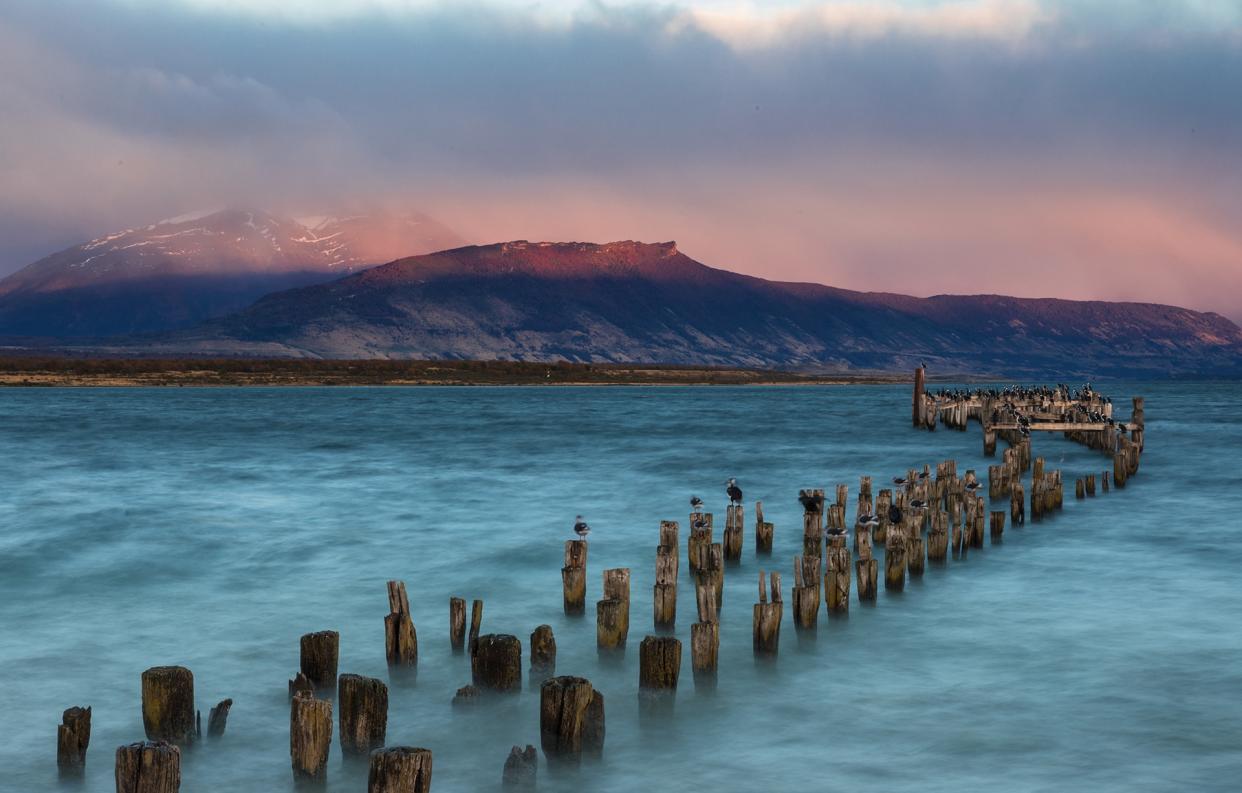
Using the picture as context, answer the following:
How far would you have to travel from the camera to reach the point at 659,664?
40.7 feet

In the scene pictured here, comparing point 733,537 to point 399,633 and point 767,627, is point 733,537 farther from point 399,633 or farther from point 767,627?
point 399,633

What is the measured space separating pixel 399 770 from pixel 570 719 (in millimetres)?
2872

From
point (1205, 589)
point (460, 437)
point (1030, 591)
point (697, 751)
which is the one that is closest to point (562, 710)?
point (697, 751)

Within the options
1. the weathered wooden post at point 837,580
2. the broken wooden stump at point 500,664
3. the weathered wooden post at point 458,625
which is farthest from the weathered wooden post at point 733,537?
the broken wooden stump at point 500,664

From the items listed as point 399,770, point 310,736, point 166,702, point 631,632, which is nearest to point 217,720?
point 166,702

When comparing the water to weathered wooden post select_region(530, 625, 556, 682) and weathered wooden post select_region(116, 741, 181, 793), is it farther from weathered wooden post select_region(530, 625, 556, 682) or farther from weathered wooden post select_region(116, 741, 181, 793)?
weathered wooden post select_region(116, 741, 181, 793)

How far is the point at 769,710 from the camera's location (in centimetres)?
1292

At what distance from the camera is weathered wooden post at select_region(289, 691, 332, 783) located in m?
9.86

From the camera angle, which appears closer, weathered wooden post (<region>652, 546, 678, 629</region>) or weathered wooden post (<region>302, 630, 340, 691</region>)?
weathered wooden post (<region>302, 630, 340, 691</region>)

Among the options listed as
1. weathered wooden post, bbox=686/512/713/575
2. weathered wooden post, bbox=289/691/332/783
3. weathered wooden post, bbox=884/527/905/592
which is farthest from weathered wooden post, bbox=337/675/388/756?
weathered wooden post, bbox=884/527/905/592

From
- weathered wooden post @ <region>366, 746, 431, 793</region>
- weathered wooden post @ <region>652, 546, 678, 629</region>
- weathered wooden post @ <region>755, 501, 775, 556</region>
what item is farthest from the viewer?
weathered wooden post @ <region>755, 501, 775, 556</region>

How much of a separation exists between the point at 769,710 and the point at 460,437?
186ft

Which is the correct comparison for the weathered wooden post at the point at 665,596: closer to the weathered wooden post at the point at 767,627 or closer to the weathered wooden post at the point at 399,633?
the weathered wooden post at the point at 767,627

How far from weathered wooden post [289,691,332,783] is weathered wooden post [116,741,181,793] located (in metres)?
1.71
